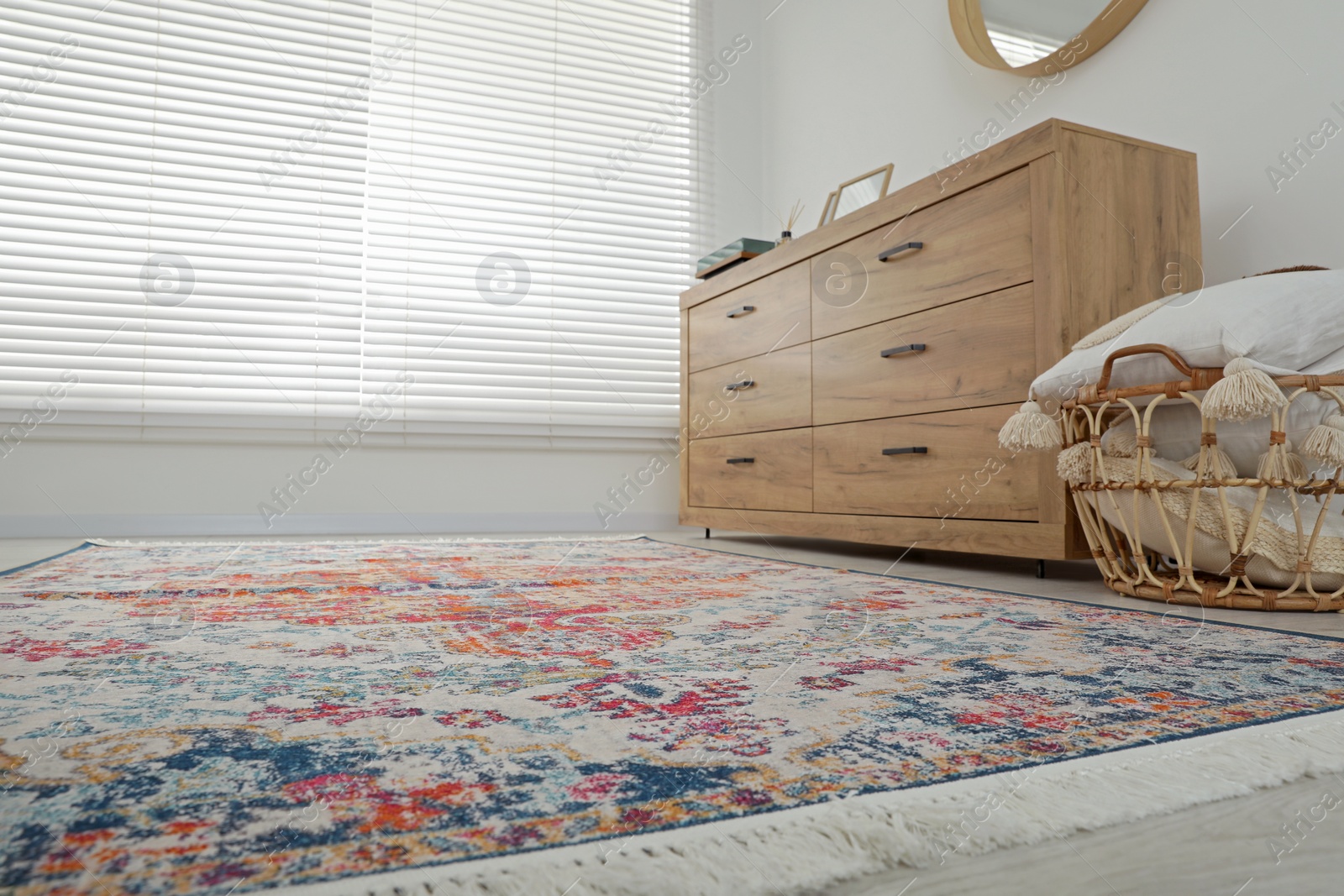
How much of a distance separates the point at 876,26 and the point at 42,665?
3.01 metres

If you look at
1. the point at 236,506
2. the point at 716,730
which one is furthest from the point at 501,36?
the point at 716,730

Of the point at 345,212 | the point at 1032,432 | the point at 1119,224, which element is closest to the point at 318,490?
the point at 345,212

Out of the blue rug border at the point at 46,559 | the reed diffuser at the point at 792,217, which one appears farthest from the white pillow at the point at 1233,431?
the blue rug border at the point at 46,559

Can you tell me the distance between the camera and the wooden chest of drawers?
1599 mm

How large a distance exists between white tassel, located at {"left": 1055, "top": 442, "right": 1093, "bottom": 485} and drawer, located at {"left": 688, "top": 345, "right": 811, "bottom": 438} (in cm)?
95

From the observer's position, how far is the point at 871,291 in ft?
6.78

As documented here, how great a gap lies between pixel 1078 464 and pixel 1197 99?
3.22 ft

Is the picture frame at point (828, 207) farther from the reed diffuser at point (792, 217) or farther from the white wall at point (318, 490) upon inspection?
the white wall at point (318, 490)

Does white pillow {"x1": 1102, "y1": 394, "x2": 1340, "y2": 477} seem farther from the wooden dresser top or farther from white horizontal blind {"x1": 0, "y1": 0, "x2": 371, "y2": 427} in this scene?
white horizontal blind {"x1": 0, "y1": 0, "x2": 371, "y2": 427}

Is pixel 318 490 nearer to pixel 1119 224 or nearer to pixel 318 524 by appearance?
pixel 318 524

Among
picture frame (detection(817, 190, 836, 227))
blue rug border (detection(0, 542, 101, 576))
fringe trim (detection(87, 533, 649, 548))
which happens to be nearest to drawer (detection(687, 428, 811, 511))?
fringe trim (detection(87, 533, 649, 548))

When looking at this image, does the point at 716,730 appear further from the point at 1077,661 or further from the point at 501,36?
the point at 501,36

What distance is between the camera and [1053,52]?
2.14 meters

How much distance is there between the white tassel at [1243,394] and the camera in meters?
1.11
